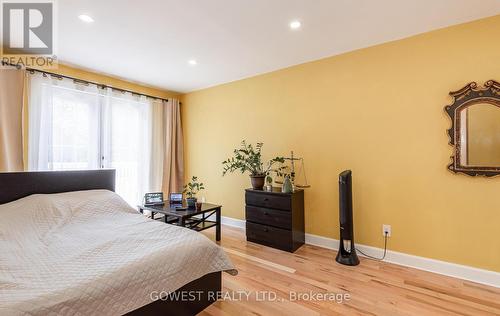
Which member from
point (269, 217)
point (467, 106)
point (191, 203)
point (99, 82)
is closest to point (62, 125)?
point (99, 82)

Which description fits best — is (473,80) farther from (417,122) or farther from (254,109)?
(254,109)

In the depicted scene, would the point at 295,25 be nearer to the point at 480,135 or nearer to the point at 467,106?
the point at 467,106

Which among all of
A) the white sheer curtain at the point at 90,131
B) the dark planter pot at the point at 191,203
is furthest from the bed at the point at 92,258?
the dark planter pot at the point at 191,203

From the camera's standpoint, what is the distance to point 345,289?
1.99 meters

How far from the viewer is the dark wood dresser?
9.08ft

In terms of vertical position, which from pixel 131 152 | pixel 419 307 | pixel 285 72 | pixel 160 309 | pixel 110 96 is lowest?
pixel 419 307

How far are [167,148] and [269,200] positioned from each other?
2228mm

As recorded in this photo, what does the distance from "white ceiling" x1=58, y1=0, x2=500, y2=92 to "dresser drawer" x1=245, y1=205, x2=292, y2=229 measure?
191cm

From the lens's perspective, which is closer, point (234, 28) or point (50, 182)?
point (234, 28)

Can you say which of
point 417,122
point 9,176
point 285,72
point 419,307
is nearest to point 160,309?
point 419,307

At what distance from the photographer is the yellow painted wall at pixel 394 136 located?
2.11 meters

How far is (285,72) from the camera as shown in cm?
323

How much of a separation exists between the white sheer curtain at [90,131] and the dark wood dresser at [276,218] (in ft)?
6.59

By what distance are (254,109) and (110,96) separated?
7.09 ft
